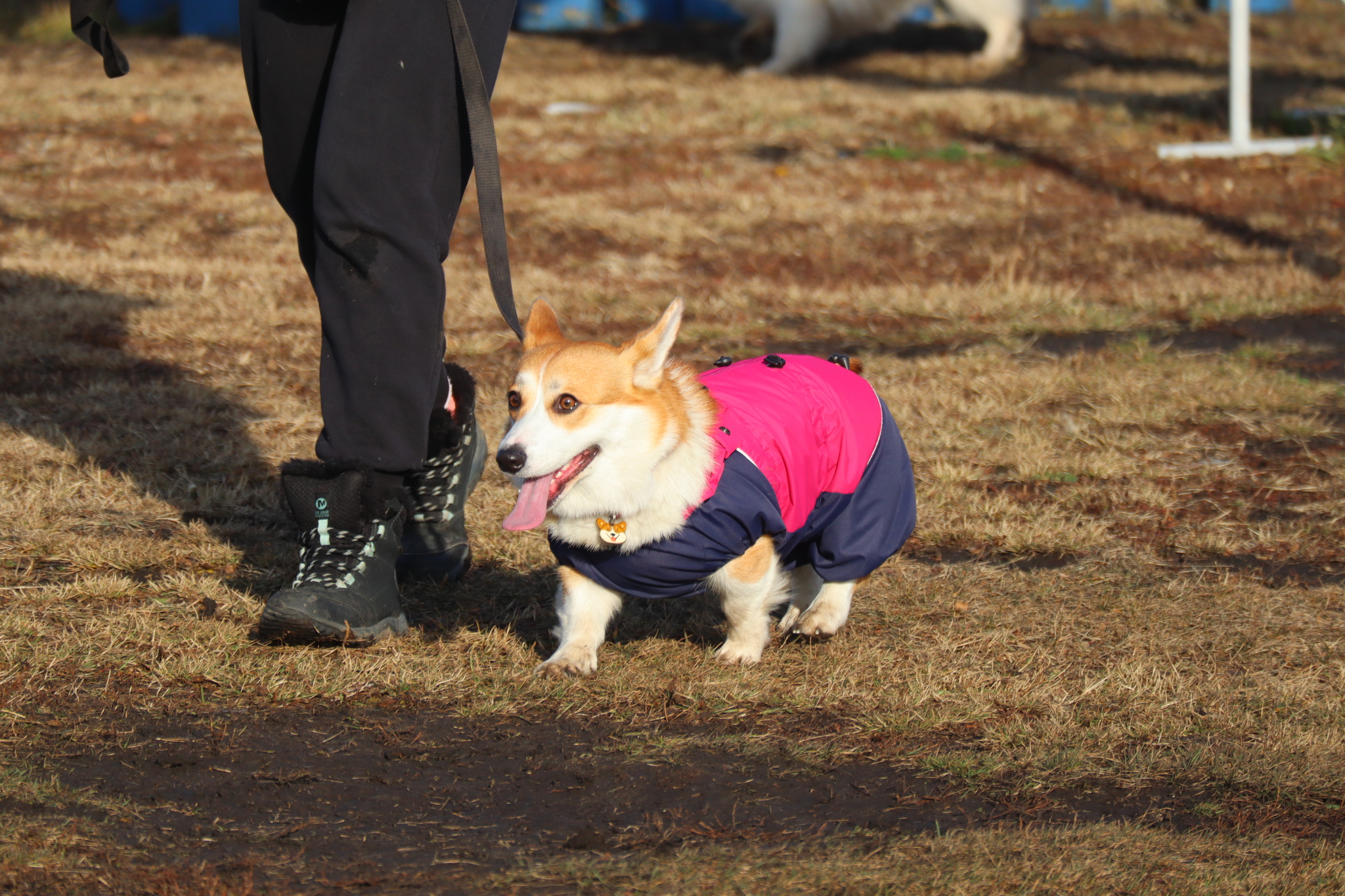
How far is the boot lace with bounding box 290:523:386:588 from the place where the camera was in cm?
285

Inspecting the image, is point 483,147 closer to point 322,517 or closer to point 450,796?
point 322,517

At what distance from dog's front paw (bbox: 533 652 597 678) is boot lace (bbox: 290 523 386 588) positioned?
44 centimetres

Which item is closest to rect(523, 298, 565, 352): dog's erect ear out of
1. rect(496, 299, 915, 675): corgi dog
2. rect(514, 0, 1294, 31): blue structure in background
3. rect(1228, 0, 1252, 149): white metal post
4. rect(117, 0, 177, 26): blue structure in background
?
rect(496, 299, 915, 675): corgi dog

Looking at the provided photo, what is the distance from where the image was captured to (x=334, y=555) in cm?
288

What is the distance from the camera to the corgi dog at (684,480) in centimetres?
266

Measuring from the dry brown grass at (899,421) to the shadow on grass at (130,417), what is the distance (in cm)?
2

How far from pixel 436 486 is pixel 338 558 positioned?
1.56 ft

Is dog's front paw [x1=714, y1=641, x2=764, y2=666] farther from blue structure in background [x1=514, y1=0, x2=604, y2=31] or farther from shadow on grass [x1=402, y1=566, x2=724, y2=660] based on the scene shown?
blue structure in background [x1=514, y1=0, x2=604, y2=31]

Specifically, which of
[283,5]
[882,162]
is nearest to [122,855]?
[283,5]

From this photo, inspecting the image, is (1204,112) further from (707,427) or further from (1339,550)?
(707,427)

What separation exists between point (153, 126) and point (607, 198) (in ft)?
11.8

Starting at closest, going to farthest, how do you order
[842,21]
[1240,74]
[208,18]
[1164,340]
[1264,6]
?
[1164,340]
[1240,74]
[842,21]
[208,18]
[1264,6]

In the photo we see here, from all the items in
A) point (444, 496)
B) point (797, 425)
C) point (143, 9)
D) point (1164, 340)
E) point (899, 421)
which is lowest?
point (1164, 340)

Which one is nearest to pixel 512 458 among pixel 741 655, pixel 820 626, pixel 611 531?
pixel 611 531
